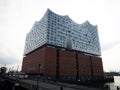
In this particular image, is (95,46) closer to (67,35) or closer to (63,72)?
(67,35)

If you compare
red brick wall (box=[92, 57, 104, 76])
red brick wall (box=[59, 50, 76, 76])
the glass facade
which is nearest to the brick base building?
red brick wall (box=[59, 50, 76, 76])

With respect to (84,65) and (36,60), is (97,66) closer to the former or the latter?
(84,65)

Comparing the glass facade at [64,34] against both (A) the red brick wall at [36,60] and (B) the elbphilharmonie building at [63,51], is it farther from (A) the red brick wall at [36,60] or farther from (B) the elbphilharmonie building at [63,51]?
(A) the red brick wall at [36,60]

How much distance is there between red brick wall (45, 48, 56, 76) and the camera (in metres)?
64.9

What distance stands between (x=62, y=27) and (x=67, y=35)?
25.4 ft

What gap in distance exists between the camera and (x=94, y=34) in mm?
113500

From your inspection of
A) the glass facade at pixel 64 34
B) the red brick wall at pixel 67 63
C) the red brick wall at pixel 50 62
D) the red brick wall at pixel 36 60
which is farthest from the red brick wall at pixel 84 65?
the red brick wall at pixel 36 60

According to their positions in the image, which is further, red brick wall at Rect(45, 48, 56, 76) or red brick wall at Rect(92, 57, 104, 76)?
red brick wall at Rect(92, 57, 104, 76)

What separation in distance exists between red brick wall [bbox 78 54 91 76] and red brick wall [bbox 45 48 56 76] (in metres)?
23.8

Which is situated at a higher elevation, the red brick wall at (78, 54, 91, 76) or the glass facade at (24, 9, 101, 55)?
the glass facade at (24, 9, 101, 55)

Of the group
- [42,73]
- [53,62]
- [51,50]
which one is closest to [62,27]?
[51,50]

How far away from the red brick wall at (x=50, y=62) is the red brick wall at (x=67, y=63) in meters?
4.81

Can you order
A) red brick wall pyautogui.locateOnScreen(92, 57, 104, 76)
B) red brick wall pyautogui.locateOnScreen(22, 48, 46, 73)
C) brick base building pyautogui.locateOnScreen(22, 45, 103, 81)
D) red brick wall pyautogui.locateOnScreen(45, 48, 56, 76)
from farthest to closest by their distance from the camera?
red brick wall pyautogui.locateOnScreen(92, 57, 104, 76) < red brick wall pyautogui.locateOnScreen(22, 48, 46, 73) < brick base building pyautogui.locateOnScreen(22, 45, 103, 81) < red brick wall pyautogui.locateOnScreen(45, 48, 56, 76)

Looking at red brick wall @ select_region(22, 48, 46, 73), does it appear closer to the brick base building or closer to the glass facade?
the brick base building
